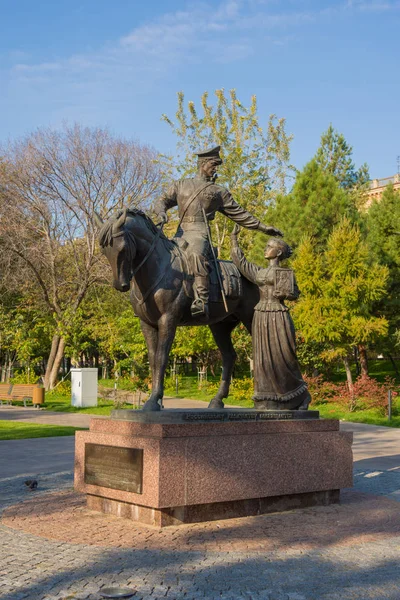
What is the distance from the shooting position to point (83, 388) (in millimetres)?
26125

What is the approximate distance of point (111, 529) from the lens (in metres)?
6.99

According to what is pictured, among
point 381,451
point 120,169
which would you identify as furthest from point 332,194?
point 381,451

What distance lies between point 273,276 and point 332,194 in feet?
72.2

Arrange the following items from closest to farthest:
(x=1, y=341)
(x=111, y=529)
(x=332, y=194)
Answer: (x=111, y=529)
(x=332, y=194)
(x=1, y=341)

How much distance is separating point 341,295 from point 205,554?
1906 centimetres

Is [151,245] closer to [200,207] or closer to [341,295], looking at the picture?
[200,207]

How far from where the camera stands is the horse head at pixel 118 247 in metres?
7.46

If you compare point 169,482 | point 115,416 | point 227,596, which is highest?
point 115,416

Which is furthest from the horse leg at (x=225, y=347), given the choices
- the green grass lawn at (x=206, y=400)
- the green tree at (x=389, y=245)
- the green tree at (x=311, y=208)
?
the green tree at (x=389, y=245)

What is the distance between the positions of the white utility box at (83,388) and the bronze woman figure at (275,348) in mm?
17956

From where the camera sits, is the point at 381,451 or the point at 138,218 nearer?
the point at 138,218

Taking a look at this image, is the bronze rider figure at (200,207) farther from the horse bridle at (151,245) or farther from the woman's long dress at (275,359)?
the woman's long dress at (275,359)

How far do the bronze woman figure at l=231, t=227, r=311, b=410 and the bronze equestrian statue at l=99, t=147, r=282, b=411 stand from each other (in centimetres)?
41

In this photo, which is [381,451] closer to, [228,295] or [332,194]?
[228,295]
